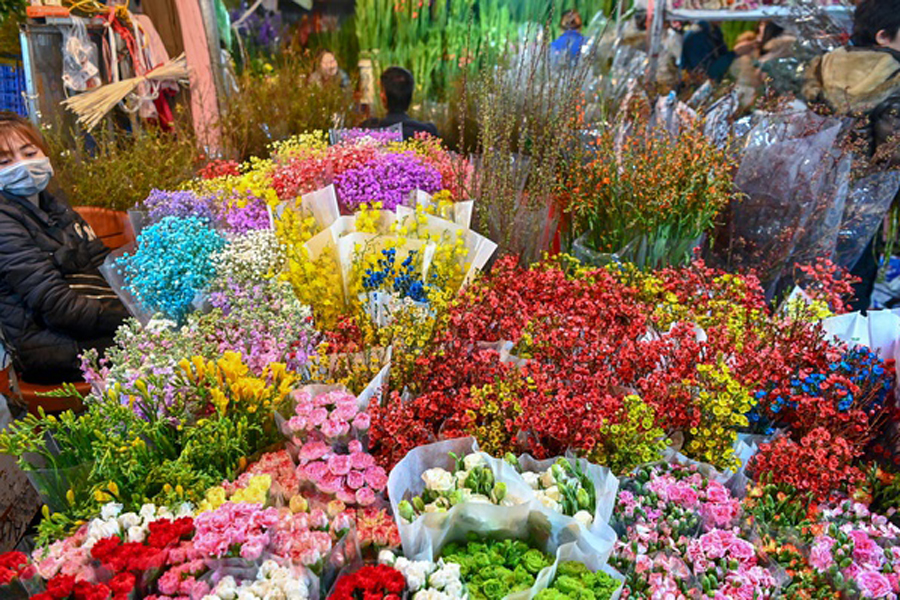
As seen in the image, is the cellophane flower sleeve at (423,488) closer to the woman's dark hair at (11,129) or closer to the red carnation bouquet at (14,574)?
the red carnation bouquet at (14,574)

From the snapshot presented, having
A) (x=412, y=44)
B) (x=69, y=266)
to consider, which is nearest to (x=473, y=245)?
(x=69, y=266)

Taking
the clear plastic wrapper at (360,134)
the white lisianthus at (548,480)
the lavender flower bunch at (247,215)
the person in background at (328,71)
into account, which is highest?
the person in background at (328,71)

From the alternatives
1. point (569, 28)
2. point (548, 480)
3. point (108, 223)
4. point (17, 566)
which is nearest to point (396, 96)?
point (108, 223)

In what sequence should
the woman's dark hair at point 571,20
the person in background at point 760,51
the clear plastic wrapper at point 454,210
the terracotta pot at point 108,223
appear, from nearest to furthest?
1. the clear plastic wrapper at point 454,210
2. the terracotta pot at point 108,223
3. the person in background at point 760,51
4. the woman's dark hair at point 571,20

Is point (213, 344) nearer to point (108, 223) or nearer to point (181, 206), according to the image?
point (181, 206)

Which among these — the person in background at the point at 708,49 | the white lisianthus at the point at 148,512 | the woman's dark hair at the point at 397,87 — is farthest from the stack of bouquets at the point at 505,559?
the person in background at the point at 708,49

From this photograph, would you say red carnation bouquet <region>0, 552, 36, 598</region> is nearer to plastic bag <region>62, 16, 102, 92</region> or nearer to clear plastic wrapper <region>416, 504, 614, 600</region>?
clear plastic wrapper <region>416, 504, 614, 600</region>

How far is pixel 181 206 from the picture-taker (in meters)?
2.53

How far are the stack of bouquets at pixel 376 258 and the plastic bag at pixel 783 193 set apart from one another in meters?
1.10

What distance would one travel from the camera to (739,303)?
2070mm

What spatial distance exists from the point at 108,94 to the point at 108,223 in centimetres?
123

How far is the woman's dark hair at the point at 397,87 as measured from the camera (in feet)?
14.2

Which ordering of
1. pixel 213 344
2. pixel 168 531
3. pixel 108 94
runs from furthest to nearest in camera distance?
pixel 108 94 < pixel 213 344 < pixel 168 531

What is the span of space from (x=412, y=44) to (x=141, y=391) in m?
4.91
